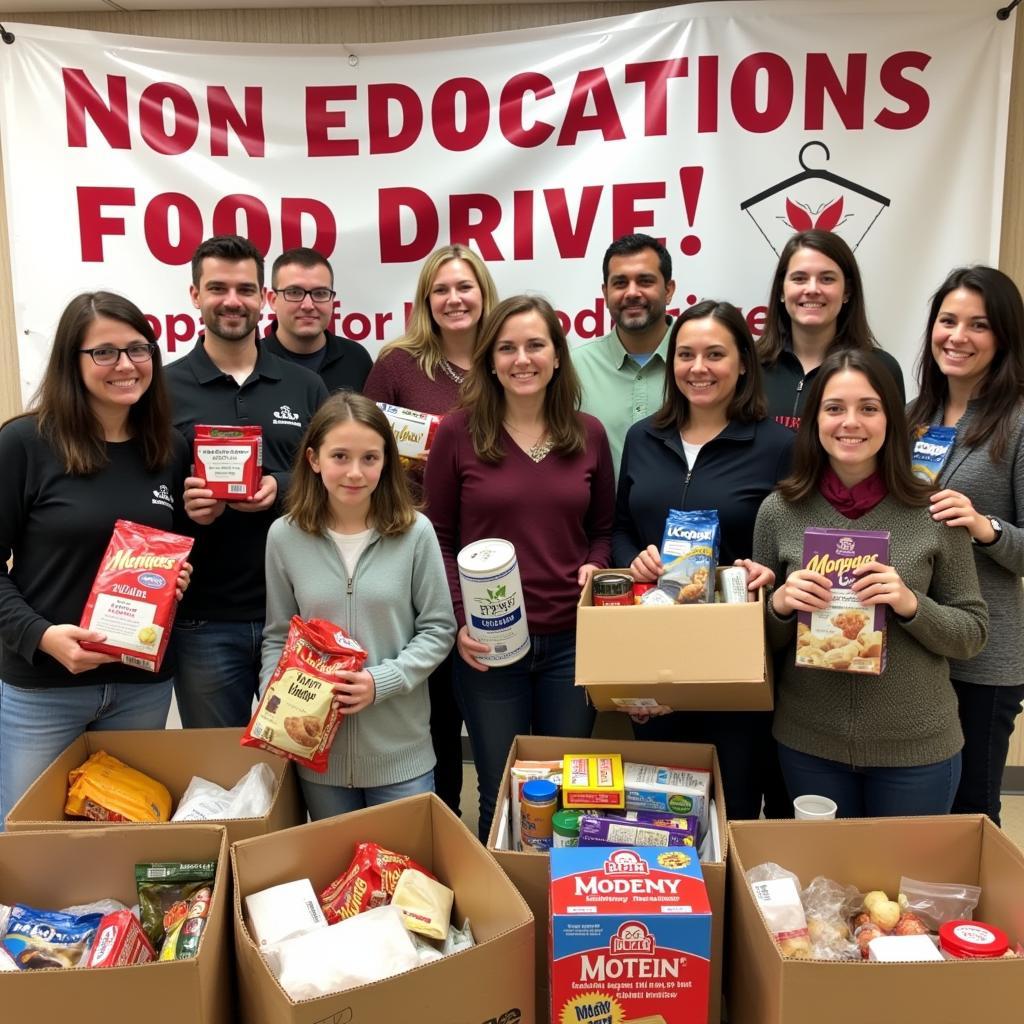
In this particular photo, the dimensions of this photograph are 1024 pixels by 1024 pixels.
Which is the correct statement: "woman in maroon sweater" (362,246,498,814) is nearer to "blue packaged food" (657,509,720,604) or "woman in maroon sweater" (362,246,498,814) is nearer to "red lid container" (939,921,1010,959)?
"blue packaged food" (657,509,720,604)

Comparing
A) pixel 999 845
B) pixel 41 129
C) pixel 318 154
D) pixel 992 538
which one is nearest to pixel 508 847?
pixel 999 845

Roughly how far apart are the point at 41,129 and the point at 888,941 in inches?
125

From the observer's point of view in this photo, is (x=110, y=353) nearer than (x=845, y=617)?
No

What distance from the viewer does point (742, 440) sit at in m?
1.84

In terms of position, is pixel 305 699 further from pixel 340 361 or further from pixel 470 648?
pixel 340 361

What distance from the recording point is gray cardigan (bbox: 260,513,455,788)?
1.69m

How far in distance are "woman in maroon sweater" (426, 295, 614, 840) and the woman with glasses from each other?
63 centimetres

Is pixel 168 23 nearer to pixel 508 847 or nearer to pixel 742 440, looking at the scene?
pixel 742 440

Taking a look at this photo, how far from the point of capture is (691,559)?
160 cm

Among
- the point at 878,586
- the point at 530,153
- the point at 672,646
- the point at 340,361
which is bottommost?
the point at 672,646

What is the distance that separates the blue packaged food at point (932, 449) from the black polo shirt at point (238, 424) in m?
1.40

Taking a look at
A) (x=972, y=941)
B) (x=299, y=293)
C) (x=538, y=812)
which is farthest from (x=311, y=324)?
(x=972, y=941)

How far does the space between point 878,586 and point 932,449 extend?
21.3 inches

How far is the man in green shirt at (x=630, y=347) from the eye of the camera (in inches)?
89.8
